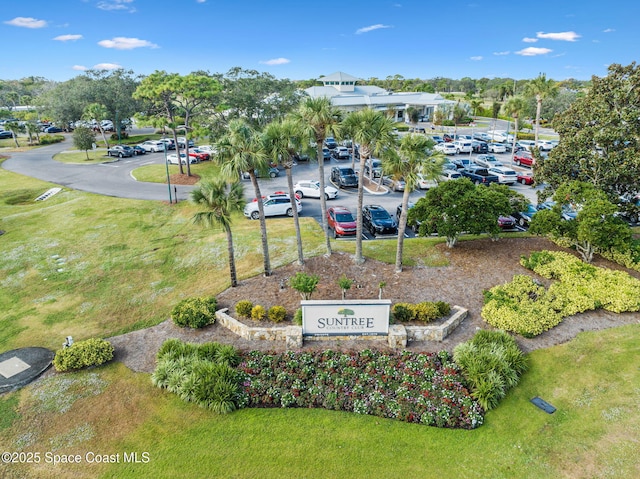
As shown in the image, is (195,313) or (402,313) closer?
(402,313)

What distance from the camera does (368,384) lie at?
1257 centimetres

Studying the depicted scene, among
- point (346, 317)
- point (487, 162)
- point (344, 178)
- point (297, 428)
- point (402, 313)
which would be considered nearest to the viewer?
point (297, 428)

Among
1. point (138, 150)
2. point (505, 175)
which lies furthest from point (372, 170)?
point (138, 150)

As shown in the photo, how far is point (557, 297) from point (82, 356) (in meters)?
18.3

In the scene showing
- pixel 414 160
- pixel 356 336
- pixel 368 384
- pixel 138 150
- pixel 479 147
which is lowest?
pixel 368 384

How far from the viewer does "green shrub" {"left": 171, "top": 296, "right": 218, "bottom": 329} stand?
15648 mm

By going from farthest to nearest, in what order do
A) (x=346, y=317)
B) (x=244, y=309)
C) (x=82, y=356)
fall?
1. (x=244, y=309)
2. (x=346, y=317)
3. (x=82, y=356)

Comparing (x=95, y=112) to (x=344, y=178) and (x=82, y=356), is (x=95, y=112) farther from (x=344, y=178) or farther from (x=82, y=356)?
(x=82, y=356)

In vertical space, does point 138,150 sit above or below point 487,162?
above

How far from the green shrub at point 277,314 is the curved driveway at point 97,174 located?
2018cm

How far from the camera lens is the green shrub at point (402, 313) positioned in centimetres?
1552

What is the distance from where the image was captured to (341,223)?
2452 centimetres

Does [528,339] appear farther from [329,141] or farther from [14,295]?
[329,141]

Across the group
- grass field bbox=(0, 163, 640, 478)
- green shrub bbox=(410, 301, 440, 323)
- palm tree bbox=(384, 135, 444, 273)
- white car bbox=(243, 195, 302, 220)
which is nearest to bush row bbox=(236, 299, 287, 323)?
grass field bbox=(0, 163, 640, 478)
